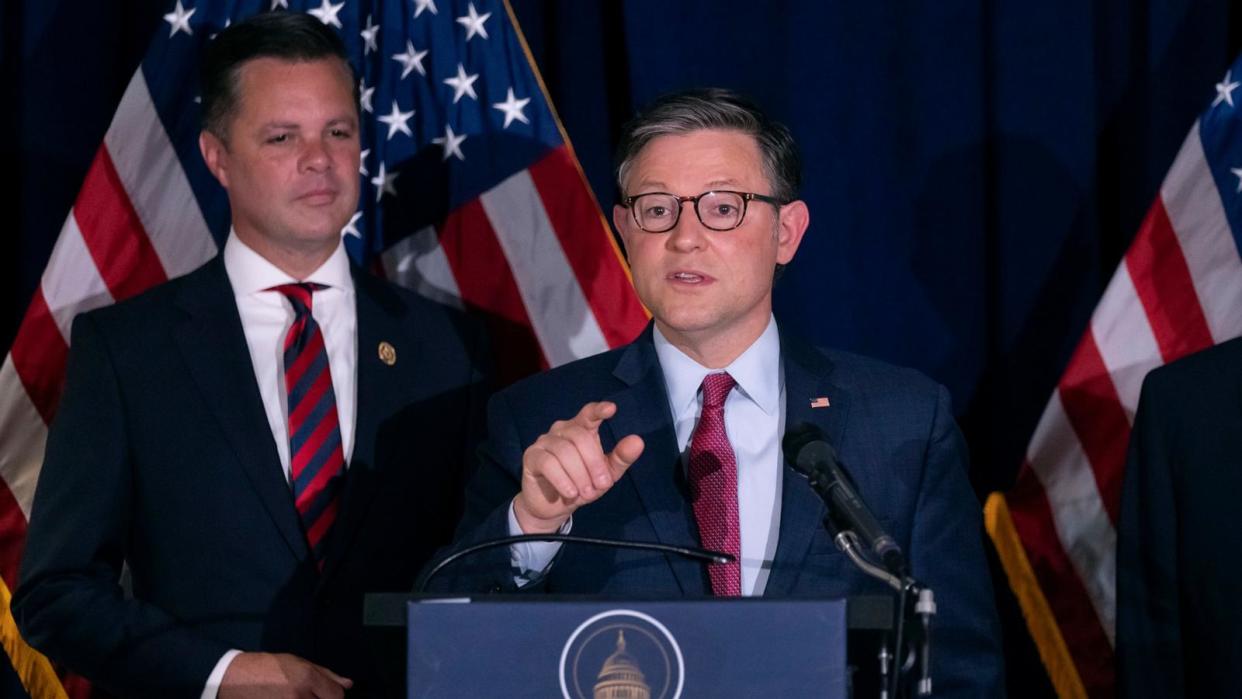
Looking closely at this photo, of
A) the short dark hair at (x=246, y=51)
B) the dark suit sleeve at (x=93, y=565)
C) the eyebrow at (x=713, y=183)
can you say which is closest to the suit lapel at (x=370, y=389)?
the dark suit sleeve at (x=93, y=565)

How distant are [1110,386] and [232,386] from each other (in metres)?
1.62

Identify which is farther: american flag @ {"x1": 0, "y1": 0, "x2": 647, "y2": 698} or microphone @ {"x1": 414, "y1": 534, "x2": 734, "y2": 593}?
american flag @ {"x1": 0, "y1": 0, "x2": 647, "y2": 698}

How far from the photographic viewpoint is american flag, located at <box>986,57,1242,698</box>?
2934mm

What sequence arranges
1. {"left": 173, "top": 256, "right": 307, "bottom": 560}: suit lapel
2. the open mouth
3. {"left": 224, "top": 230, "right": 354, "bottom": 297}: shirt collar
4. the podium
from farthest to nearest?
1. {"left": 224, "top": 230, "right": 354, "bottom": 297}: shirt collar
2. {"left": 173, "top": 256, "right": 307, "bottom": 560}: suit lapel
3. the open mouth
4. the podium

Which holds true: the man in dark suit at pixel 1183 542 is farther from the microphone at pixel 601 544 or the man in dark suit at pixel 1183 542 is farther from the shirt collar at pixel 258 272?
the shirt collar at pixel 258 272

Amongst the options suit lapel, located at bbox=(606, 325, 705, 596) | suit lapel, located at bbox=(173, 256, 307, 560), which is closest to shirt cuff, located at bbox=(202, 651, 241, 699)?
suit lapel, located at bbox=(173, 256, 307, 560)

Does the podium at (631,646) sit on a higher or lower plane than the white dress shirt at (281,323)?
lower

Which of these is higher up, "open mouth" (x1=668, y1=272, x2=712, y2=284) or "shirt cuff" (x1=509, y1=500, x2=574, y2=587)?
"open mouth" (x1=668, y1=272, x2=712, y2=284)

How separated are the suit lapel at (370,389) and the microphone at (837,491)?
1098 mm

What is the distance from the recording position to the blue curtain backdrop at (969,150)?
10.7 ft

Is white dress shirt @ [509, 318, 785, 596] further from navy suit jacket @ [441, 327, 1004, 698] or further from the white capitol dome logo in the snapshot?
the white capitol dome logo

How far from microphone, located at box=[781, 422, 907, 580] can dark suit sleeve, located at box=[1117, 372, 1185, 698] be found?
102 cm

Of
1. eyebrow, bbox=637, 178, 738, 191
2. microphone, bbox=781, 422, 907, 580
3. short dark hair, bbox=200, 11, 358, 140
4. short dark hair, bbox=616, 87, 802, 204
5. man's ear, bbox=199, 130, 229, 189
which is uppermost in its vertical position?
short dark hair, bbox=200, 11, 358, 140

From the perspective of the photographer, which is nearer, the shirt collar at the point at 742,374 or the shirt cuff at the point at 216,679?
the shirt collar at the point at 742,374
